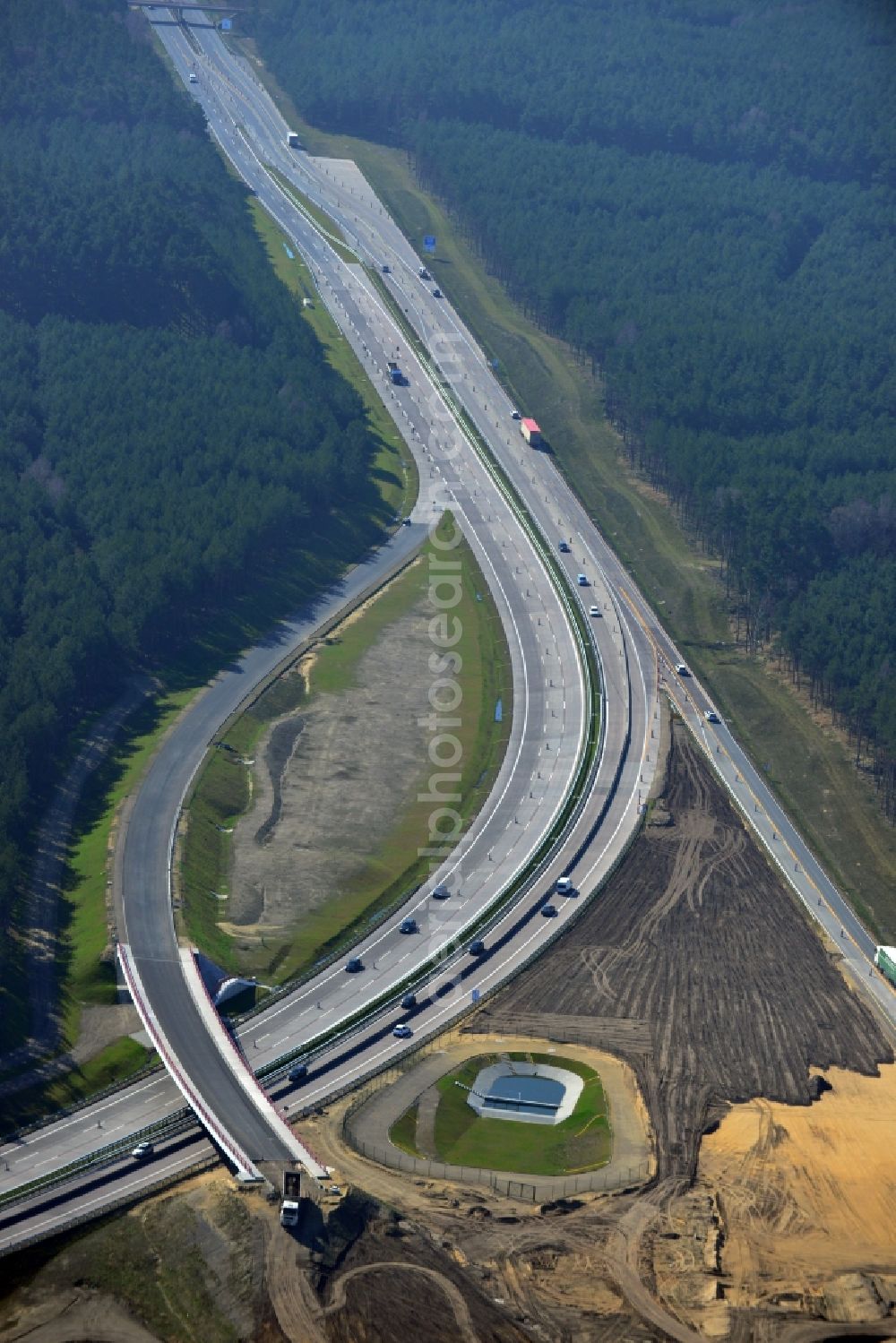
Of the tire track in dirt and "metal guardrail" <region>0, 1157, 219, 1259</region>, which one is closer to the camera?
the tire track in dirt

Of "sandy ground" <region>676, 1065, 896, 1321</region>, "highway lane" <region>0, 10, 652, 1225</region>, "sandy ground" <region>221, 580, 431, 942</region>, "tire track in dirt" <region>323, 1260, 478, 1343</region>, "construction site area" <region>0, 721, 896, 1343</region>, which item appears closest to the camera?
"tire track in dirt" <region>323, 1260, 478, 1343</region>

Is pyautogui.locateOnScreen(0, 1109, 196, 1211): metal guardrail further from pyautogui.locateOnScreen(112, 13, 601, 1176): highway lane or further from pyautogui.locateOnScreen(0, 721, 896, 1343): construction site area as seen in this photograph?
pyautogui.locateOnScreen(0, 721, 896, 1343): construction site area

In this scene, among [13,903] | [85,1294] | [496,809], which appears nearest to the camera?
[85,1294]

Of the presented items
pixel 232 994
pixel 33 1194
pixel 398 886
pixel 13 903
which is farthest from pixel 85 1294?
pixel 398 886

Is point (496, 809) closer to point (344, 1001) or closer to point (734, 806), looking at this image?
point (734, 806)

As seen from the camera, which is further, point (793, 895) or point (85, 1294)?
point (793, 895)

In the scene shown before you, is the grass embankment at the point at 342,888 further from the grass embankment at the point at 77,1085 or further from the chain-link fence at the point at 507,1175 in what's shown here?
the chain-link fence at the point at 507,1175

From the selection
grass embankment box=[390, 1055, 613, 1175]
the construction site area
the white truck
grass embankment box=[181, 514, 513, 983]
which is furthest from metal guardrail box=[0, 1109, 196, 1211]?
grass embankment box=[181, 514, 513, 983]
